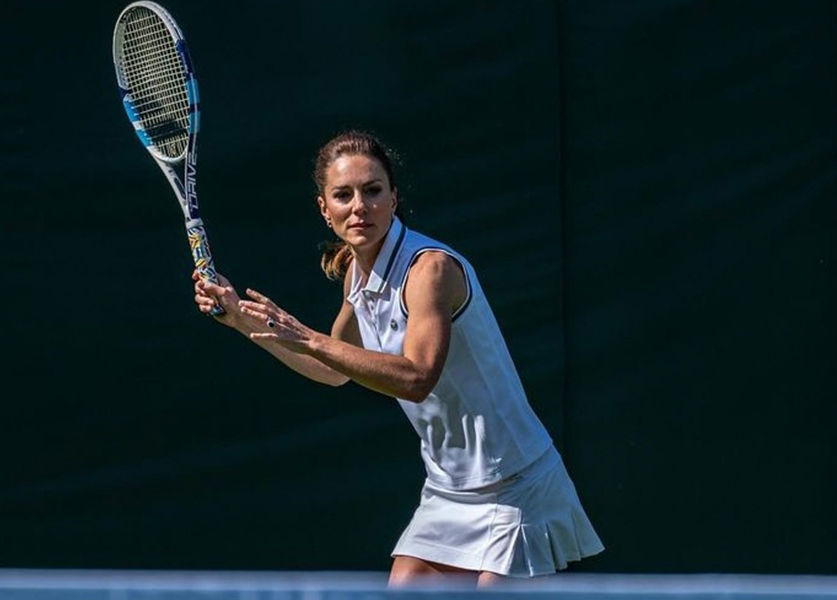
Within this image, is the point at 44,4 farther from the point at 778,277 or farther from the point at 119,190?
the point at 778,277

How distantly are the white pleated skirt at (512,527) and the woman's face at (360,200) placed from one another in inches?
23.6

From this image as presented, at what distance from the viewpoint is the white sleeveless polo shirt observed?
4.28 m

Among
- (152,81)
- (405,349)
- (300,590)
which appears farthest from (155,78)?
(300,590)

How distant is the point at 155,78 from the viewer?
15.7 feet

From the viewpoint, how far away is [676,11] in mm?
5418

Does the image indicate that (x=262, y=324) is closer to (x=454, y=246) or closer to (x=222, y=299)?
(x=222, y=299)

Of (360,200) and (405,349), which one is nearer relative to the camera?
(405,349)

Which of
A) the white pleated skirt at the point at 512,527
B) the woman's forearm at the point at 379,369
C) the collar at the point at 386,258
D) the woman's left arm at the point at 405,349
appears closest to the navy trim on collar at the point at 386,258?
the collar at the point at 386,258

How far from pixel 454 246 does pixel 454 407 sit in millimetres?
1158

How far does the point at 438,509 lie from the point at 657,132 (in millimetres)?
1482

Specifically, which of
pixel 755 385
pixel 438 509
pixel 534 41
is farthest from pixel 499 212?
pixel 438 509

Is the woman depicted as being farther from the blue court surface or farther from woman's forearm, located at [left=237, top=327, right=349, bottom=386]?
the blue court surface

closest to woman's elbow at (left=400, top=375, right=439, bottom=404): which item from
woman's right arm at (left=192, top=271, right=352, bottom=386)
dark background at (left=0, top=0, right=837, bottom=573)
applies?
woman's right arm at (left=192, top=271, right=352, bottom=386)

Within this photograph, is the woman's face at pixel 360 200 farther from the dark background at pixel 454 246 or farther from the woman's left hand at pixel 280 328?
the dark background at pixel 454 246
